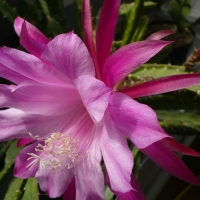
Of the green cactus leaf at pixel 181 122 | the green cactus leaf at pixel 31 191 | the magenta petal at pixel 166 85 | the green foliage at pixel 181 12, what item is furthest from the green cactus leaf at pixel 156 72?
the green foliage at pixel 181 12

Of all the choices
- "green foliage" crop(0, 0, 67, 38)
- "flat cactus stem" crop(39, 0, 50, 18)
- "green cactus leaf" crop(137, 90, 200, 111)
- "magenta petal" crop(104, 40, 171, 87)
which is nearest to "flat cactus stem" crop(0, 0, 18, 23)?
"green foliage" crop(0, 0, 67, 38)

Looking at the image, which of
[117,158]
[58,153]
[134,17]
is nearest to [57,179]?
[58,153]

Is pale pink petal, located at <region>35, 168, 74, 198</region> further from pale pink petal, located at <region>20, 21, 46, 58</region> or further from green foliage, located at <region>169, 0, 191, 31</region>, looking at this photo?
green foliage, located at <region>169, 0, 191, 31</region>

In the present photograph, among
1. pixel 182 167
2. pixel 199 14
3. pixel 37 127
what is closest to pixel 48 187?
pixel 37 127

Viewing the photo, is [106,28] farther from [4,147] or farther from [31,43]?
[4,147]

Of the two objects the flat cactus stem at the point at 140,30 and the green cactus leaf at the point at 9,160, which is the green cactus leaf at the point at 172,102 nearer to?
the flat cactus stem at the point at 140,30

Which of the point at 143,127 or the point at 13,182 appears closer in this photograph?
the point at 143,127

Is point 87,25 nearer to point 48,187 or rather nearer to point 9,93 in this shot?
point 9,93
